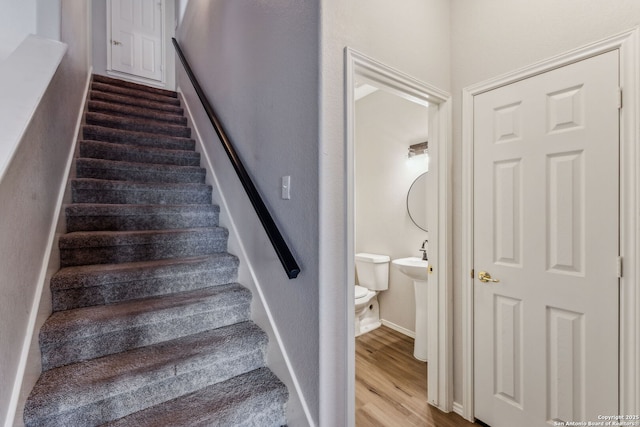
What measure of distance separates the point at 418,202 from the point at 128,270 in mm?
2478

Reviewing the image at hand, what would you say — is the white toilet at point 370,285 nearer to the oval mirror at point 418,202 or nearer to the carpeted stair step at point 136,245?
the oval mirror at point 418,202

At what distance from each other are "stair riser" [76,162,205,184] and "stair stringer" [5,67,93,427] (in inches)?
5.8

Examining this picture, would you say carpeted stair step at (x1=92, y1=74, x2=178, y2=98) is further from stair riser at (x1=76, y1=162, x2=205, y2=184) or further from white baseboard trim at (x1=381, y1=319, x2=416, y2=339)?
white baseboard trim at (x1=381, y1=319, x2=416, y2=339)

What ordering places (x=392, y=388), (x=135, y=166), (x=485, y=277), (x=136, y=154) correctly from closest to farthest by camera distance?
(x=485, y=277) → (x=392, y=388) → (x=135, y=166) → (x=136, y=154)

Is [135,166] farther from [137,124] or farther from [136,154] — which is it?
[137,124]

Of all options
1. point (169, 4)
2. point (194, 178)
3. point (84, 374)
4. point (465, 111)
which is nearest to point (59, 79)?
point (194, 178)

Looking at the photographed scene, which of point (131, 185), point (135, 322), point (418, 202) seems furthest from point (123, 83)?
point (418, 202)

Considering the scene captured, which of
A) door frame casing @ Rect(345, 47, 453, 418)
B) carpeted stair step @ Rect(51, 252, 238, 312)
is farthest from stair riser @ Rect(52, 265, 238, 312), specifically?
door frame casing @ Rect(345, 47, 453, 418)

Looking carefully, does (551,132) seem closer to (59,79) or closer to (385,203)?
(385,203)

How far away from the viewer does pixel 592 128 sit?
4.24 feet

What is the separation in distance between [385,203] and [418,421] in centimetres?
206

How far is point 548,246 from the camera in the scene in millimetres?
1439

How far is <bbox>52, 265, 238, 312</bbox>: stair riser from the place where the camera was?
141 cm

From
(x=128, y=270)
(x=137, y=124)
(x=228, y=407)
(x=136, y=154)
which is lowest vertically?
(x=228, y=407)
